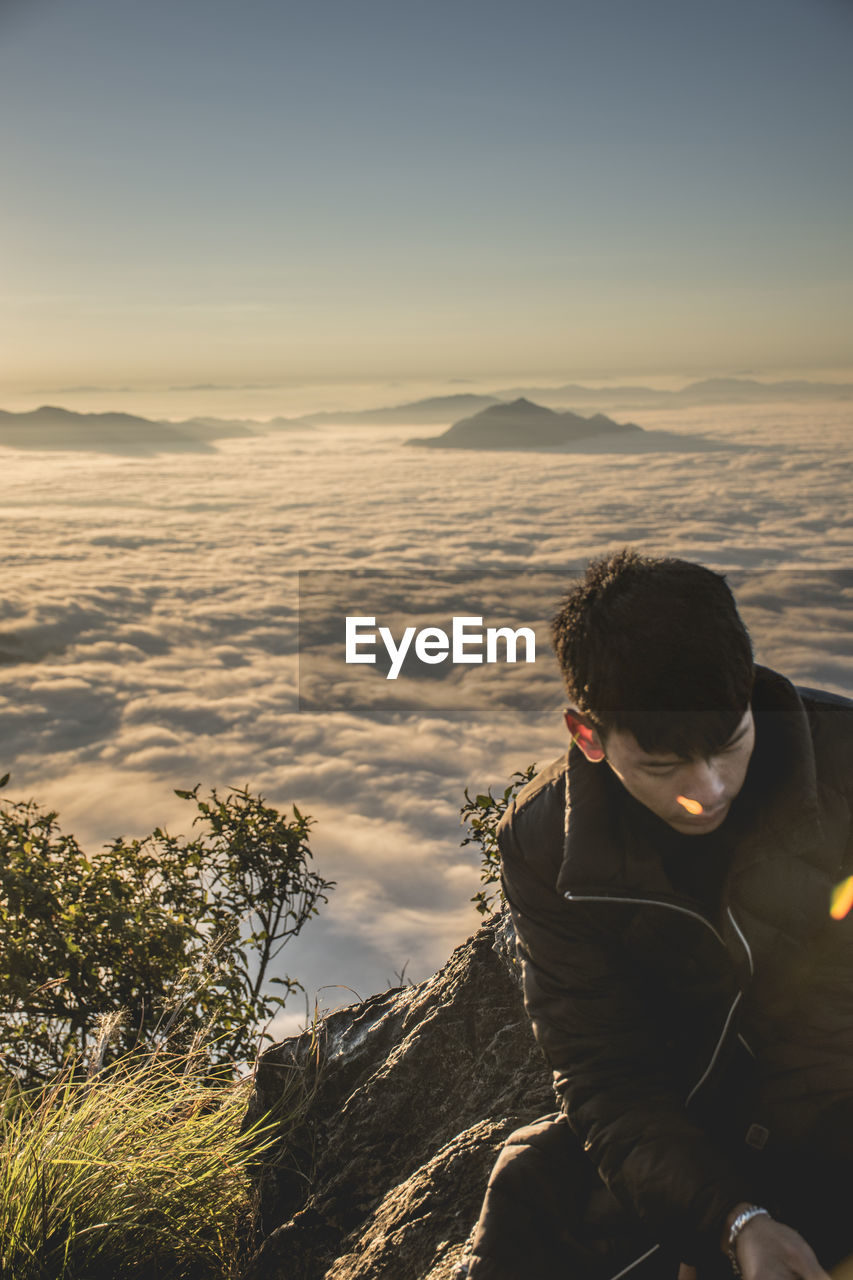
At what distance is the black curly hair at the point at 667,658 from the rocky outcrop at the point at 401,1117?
1.65 metres

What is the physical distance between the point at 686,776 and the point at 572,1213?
1.06 metres

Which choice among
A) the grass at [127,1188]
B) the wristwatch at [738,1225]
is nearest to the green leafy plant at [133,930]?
the grass at [127,1188]

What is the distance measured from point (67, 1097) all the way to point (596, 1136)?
219cm

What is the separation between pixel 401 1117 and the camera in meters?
3.41

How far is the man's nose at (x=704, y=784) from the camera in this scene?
1945 mm

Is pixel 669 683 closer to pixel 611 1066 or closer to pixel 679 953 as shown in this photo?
pixel 679 953

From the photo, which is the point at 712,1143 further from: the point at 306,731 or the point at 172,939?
the point at 306,731

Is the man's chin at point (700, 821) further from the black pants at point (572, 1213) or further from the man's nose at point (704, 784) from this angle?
the black pants at point (572, 1213)

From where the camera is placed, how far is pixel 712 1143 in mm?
2025

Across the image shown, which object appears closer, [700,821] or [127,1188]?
[700,821]

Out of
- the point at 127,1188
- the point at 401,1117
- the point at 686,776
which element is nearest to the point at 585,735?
the point at 686,776

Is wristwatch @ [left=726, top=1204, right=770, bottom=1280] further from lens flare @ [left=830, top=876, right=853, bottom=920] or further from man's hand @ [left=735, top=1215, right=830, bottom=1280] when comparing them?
lens flare @ [left=830, top=876, right=853, bottom=920]

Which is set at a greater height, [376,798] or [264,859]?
[264,859]

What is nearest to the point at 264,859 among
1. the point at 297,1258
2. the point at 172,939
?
the point at 172,939
